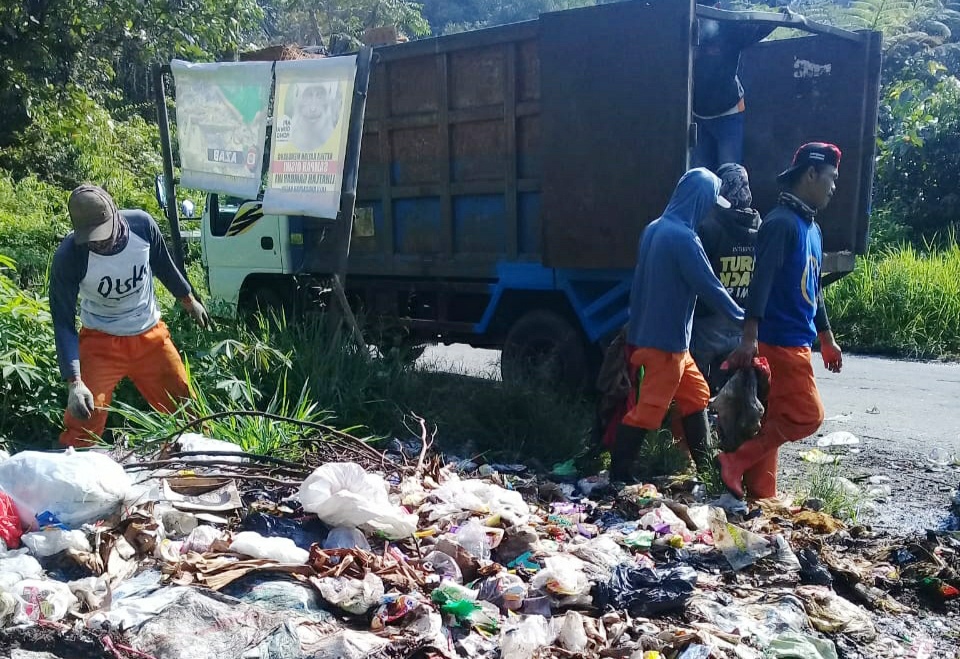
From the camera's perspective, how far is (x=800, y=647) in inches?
119

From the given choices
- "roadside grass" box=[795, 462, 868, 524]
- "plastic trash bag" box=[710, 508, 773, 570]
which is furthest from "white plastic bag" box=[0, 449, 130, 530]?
"roadside grass" box=[795, 462, 868, 524]

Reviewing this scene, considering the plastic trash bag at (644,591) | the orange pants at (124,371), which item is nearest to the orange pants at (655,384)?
the plastic trash bag at (644,591)

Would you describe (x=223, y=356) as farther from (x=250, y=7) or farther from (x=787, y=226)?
(x=250, y=7)

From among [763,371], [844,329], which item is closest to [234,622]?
[763,371]

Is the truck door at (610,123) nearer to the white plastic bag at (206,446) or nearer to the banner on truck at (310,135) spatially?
the banner on truck at (310,135)

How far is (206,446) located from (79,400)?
0.65 m

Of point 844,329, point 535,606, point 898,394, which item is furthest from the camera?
point 844,329

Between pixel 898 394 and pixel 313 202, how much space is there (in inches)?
185

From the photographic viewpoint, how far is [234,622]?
2.86m

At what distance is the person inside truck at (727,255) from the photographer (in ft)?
18.0

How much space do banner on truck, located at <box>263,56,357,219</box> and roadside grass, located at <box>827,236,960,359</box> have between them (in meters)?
5.98

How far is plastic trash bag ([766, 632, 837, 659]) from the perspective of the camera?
2986 millimetres

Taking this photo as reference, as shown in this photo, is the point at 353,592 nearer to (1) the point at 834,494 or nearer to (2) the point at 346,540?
(2) the point at 346,540

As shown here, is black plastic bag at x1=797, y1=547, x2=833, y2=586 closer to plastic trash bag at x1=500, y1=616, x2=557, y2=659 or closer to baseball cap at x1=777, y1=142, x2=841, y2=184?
plastic trash bag at x1=500, y1=616, x2=557, y2=659
